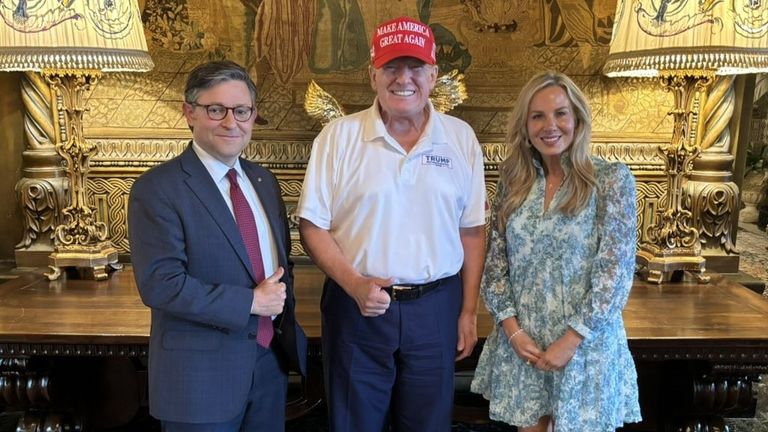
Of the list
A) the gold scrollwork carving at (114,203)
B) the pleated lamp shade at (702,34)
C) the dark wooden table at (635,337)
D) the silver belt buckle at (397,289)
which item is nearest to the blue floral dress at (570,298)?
the silver belt buckle at (397,289)

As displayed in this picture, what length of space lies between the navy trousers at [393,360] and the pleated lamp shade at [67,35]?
1.38 meters

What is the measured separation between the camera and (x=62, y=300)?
7.82 feet

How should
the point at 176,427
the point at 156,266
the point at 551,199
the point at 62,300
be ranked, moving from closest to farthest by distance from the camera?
1. the point at 156,266
2. the point at 176,427
3. the point at 551,199
4. the point at 62,300

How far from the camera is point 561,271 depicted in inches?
64.7

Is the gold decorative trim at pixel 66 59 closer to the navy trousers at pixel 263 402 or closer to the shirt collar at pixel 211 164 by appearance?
the shirt collar at pixel 211 164

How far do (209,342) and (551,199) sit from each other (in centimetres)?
99

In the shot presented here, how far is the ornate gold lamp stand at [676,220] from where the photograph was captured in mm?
2572

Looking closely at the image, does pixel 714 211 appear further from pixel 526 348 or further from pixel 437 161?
pixel 437 161

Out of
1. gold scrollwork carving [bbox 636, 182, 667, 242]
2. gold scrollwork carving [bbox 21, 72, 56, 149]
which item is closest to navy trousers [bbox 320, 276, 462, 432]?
gold scrollwork carving [bbox 636, 182, 667, 242]

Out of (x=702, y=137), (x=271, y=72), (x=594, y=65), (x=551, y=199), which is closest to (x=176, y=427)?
(x=551, y=199)

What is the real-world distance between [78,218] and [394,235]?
1726mm

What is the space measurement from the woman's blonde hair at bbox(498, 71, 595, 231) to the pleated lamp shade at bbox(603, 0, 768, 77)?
35.0 inches

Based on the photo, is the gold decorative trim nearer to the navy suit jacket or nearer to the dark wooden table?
the dark wooden table

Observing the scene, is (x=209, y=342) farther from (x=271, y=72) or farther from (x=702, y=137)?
(x=702, y=137)
